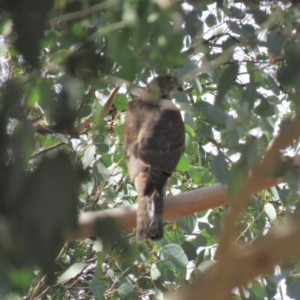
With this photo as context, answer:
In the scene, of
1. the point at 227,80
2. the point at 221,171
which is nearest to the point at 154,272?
the point at 221,171

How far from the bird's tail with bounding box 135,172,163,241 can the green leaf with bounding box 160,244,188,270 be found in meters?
0.26

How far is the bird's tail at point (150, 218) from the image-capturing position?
401 cm

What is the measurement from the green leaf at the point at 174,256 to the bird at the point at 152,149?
26cm

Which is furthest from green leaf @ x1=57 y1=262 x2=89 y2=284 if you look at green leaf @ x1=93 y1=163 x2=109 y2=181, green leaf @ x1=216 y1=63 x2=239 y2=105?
green leaf @ x1=216 y1=63 x2=239 y2=105

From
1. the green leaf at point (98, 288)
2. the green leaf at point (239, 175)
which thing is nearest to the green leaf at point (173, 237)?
the green leaf at point (98, 288)

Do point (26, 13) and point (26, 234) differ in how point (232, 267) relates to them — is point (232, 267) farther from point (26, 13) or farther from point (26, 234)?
point (26, 13)

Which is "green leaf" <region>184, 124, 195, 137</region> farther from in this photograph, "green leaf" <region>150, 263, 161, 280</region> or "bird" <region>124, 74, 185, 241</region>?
"green leaf" <region>150, 263, 161, 280</region>

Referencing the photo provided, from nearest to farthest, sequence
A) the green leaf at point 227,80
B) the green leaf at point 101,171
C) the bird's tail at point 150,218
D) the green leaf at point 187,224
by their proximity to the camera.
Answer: the green leaf at point 227,80 < the bird's tail at point 150,218 < the green leaf at point 101,171 < the green leaf at point 187,224

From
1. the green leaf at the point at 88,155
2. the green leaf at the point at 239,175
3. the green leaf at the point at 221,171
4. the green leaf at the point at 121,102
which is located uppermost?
the green leaf at the point at 239,175

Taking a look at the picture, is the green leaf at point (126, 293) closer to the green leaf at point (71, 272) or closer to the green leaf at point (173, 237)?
the green leaf at point (71, 272)

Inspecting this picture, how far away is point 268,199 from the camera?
16.0ft

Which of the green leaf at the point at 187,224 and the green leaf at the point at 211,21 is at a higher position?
the green leaf at the point at 211,21

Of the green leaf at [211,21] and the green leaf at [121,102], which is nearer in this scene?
the green leaf at [211,21]

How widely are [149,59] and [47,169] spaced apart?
2.14 ft
